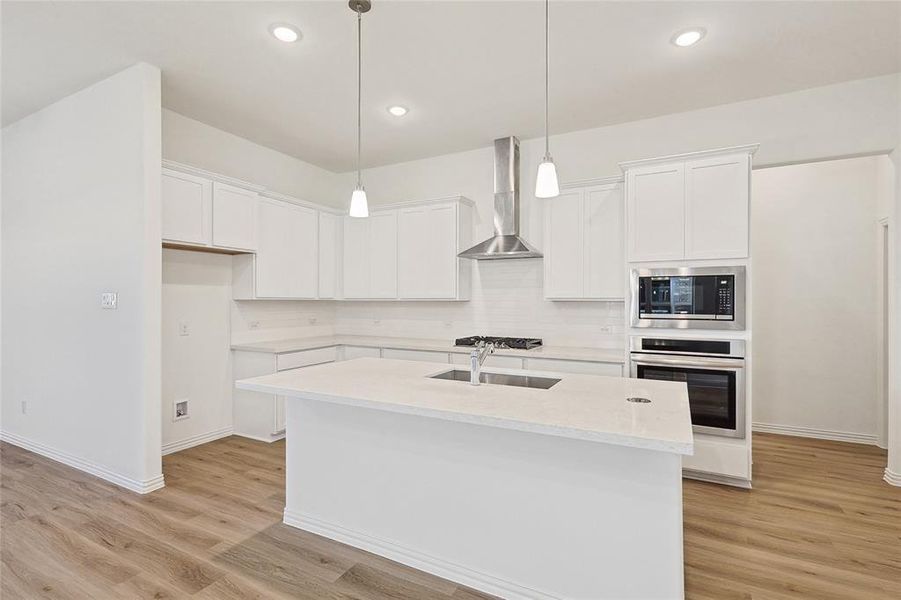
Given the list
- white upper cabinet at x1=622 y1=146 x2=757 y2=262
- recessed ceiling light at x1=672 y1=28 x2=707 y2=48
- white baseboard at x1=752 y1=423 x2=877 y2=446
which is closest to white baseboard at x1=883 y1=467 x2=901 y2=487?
white baseboard at x1=752 y1=423 x2=877 y2=446

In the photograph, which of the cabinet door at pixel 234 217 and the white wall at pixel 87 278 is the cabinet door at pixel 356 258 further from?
the white wall at pixel 87 278

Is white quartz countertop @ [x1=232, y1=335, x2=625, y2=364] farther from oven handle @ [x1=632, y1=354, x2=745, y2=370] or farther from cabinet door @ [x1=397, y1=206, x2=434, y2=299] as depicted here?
cabinet door @ [x1=397, y1=206, x2=434, y2=299]

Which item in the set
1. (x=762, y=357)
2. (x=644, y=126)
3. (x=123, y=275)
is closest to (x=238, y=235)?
(x=123, y=275)

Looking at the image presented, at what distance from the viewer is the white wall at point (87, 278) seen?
3160 millimetres

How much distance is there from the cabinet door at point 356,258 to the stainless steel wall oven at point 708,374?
10.1 feet

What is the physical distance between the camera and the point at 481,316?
16.0ft

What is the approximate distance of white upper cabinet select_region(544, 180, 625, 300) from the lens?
3863 mm

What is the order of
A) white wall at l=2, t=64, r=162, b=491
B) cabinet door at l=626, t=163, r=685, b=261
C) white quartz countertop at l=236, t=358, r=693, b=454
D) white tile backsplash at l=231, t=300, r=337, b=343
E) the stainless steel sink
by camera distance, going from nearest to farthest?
white quartz countertop at l=236, t=358, r=693, b=454, the stainless steel sink, white wall at l=2, t=64, r=162, b=491, cabinet door at l=626, t=163, r=685, b=261, white tile backsplash at l=231, t=300, r=337, b=343

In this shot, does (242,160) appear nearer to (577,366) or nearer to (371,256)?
(371,256)

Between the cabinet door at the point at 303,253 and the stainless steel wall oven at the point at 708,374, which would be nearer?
the stainless steel wall oven at the point at 708,374

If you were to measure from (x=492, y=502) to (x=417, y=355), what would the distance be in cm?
246

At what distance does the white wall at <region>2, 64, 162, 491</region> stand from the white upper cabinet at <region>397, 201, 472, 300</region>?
7.71 feet

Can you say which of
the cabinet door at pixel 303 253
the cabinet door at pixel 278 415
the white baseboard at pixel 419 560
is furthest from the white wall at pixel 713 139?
the white baseboard at pixel 419 560

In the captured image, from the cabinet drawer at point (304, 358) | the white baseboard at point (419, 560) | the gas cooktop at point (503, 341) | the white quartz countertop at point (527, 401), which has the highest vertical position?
the gas cooktop at point (503, 341)
